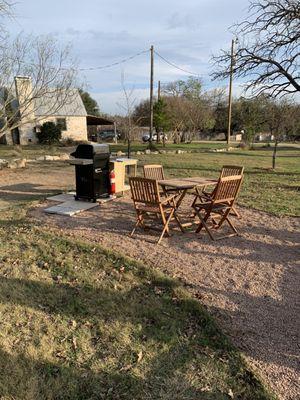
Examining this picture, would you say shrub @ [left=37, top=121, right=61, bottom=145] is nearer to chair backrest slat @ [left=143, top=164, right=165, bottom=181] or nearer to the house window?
the house window

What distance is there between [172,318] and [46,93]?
13.9m

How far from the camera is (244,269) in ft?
14.8

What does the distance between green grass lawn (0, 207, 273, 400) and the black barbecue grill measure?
3.15 metres

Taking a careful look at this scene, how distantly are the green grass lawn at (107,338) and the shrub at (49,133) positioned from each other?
27.0 m

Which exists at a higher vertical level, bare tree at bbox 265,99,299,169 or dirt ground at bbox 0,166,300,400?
bare tree at bbox 265,99,299,169

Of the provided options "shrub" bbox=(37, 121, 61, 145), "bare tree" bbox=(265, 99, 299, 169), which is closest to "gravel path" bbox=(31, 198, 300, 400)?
"bare tree" bbox=(265, 99, 299, 169)

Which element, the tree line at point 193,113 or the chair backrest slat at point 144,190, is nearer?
the chair backrest slat at point 144,190

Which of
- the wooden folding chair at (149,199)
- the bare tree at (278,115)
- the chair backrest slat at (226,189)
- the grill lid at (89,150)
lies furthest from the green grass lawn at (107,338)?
the bare tree at (278,115)

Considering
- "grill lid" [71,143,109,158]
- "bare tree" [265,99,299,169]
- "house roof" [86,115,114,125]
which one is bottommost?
"grill lid" [71,143,109,158]

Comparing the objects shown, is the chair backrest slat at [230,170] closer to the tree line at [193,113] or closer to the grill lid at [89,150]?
the grill lid at [89,150]

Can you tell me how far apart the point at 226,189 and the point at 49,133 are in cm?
2686

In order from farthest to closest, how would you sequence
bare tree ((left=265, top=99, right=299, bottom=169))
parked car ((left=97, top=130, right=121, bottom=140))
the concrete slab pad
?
parked car ((left=97, top=130, right=121, bottom=140))
bare tree ((left=265, top=99, right=299, bottom=169))
the concrete slab pad

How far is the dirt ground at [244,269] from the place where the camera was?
2.98 metres

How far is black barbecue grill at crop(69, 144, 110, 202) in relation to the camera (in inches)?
290
